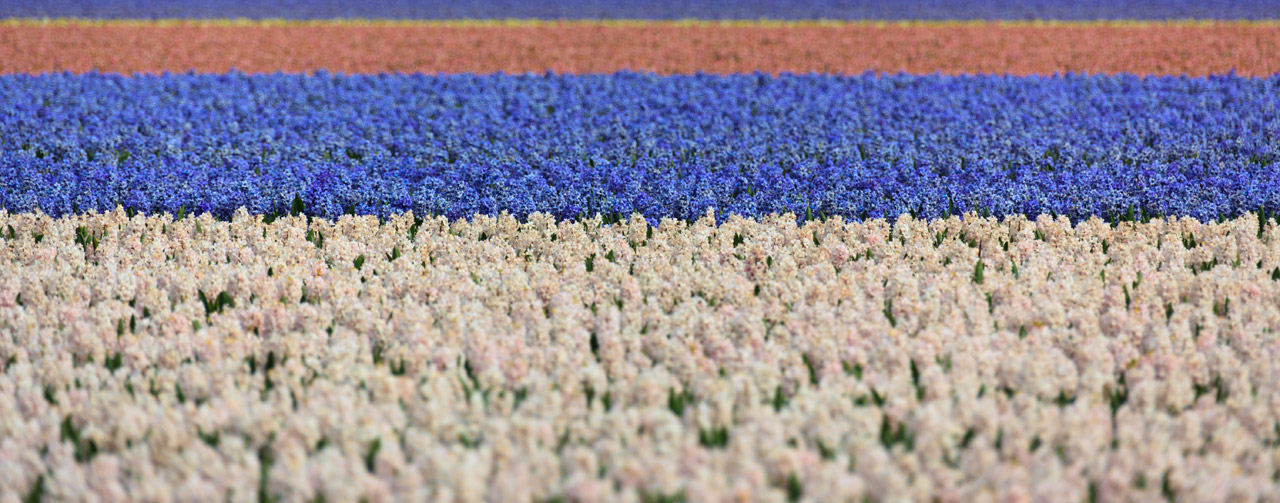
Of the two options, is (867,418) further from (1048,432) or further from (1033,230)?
(1033,230)

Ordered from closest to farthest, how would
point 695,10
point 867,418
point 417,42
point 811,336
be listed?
1. point 867,418
2. point 811,336
3. point 417,42
4. point 695,10

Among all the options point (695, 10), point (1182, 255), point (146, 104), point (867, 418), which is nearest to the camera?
point (867, 418)

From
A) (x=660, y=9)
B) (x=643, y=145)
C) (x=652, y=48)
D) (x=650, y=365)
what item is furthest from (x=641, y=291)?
(x=660, y=9)

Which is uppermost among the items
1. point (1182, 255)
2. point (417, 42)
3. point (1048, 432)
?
point (417, 42)

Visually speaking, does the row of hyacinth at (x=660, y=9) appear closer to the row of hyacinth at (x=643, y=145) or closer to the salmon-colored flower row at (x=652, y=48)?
the salmon-colored flower row at (x=652, y=48)

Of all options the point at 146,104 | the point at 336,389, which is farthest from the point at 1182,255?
the point at 146,104

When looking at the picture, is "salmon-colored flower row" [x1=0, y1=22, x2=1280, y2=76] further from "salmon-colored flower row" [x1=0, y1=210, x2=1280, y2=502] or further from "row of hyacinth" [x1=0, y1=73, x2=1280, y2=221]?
"salmon-colored flower row" [x1=0, y1=210, x2=1280, y2=502]

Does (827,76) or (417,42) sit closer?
(827,76)

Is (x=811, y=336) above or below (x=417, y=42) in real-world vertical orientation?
below
